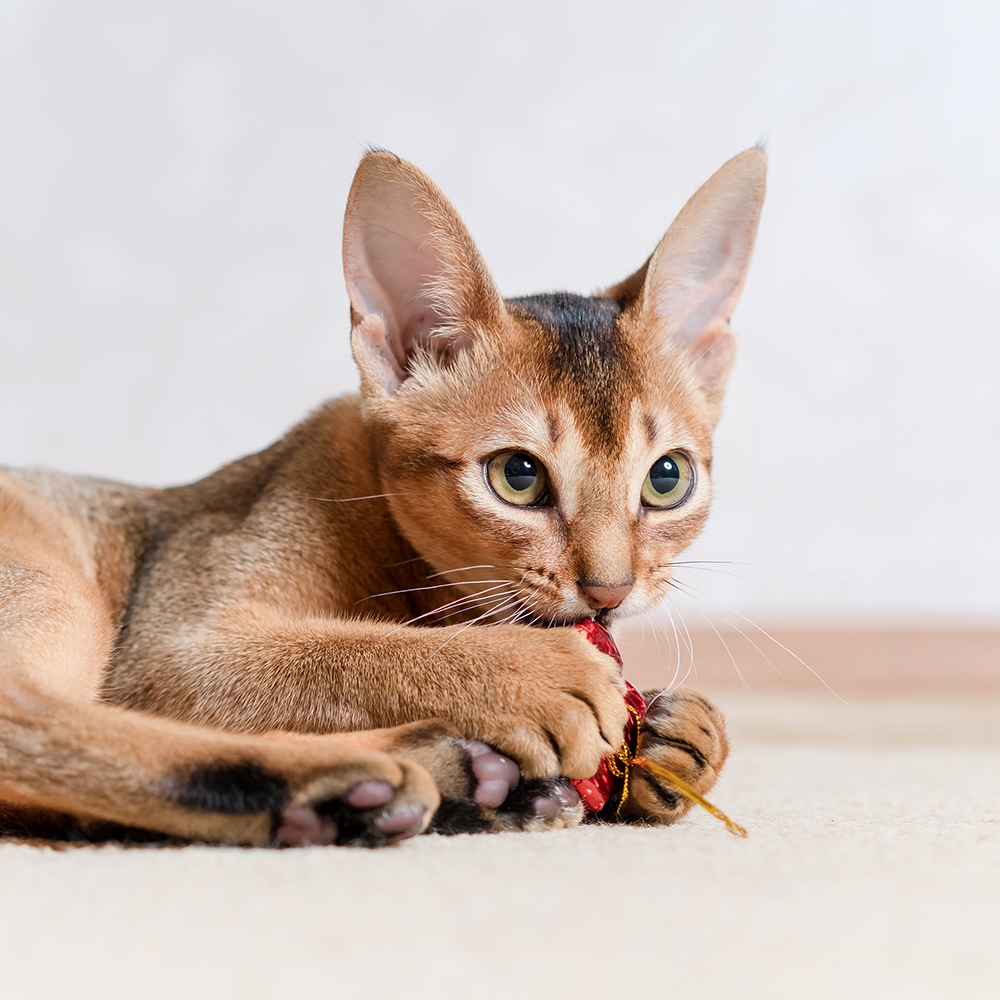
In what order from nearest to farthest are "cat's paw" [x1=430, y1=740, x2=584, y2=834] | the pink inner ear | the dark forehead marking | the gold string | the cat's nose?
"cat's paw" [x1=430, y1=740, x2=584, y2=834] < the gold string < the cat's nose < the dark forehead marking < the pink inner ear

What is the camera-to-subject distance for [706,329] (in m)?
1.54

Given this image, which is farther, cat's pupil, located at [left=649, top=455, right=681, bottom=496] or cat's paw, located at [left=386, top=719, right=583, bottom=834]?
cat's pupil, located at [left=649, top=455, right=681, bottom=496]

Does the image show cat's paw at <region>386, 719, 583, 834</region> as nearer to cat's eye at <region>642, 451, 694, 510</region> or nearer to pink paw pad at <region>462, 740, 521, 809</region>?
pink paw pad at <region>462, 740, 521, 809</region>

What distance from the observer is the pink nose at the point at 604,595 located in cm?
113

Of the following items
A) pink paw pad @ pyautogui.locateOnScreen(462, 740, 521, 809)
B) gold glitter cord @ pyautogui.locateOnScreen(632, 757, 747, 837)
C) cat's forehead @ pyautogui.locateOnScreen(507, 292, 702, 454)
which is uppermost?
cat's forehead @ pyautogui.locateOnScreen(507, 292, 702, 454)

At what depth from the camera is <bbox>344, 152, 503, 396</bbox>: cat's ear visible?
1293mm

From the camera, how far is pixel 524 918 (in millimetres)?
635

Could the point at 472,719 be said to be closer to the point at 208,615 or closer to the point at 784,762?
the point at 208,615

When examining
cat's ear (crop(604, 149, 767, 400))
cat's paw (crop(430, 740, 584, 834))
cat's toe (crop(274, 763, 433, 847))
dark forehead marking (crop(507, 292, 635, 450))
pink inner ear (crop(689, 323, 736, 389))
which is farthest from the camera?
pink inner ear (crop(689, 323, 736, 389))

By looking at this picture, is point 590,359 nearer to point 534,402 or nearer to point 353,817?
point 534,402

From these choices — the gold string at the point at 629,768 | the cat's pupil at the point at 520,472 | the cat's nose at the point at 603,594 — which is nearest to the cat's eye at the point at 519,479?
the cat's pupil at the point at 520,472

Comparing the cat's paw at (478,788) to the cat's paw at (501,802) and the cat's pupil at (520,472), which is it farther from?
the cat's pupil at (520,472)

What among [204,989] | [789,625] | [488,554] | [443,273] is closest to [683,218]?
[443,273]

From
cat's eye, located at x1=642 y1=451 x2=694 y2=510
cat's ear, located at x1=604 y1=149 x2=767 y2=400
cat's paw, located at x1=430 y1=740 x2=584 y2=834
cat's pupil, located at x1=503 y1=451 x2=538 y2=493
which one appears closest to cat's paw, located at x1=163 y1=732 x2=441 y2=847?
cat's paw, located at x1=430 y1=740 x2=584 y2=834
